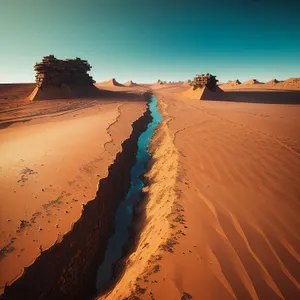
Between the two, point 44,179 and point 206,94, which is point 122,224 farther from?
point 206,94

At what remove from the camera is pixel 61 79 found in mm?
25469

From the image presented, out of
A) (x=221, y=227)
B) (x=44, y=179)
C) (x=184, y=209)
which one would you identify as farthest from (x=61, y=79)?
(x=221, y=227)

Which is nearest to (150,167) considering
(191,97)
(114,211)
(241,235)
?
(114,211)

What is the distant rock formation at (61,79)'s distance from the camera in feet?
78.2

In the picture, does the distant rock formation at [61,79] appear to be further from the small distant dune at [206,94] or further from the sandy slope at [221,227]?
the sandy slope at [221,227]

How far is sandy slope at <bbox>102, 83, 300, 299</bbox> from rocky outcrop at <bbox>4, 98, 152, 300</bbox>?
93 centimetres

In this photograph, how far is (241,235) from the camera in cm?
376

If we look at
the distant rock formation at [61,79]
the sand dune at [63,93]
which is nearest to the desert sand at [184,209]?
the sand dune at [63,93]

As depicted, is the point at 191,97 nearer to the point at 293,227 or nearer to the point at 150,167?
the point at 150,167


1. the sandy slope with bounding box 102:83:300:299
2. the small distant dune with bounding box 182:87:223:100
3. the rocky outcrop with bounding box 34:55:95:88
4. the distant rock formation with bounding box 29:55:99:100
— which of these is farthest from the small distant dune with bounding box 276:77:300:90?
the sandy slope with bounding box 102:83:300:299

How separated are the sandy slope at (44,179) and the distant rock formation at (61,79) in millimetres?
14150

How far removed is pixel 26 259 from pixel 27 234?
626 millimetres

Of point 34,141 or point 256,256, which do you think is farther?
point 34,141

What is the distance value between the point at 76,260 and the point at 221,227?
306 cm
